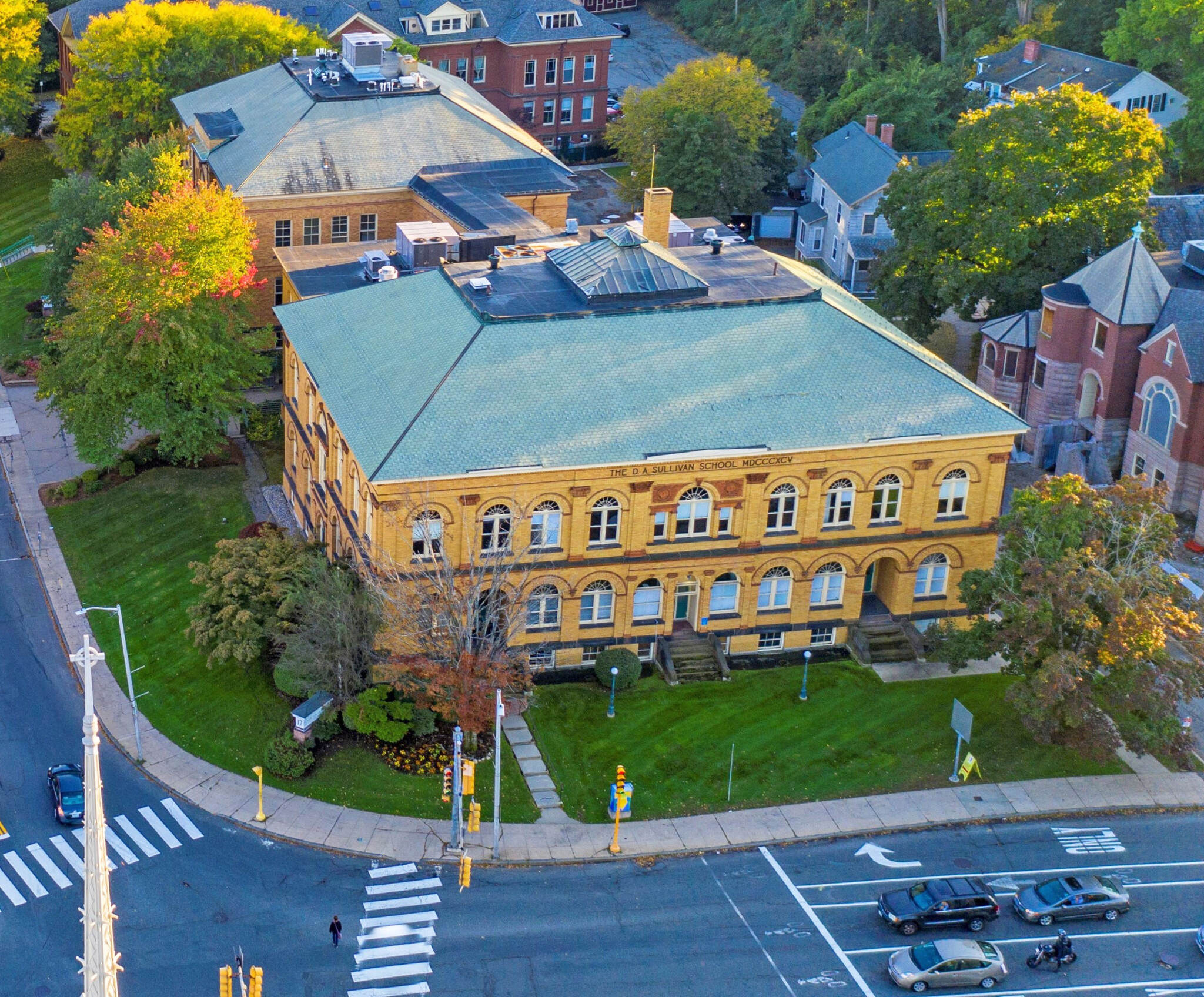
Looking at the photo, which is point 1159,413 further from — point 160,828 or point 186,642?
point 160,828

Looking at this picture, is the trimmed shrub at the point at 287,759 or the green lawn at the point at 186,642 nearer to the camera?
the green lawn at the point at 186,642

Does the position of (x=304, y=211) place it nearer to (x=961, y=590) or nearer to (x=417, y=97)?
(x=417, y=97)

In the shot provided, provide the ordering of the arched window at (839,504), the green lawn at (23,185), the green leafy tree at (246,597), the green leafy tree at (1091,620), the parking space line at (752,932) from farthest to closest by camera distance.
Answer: the green lawn at (23,185)
the arched window at (839,504)
the green leafy tree at (246,597)
the green leafy tree at (1091,620)
the parking space line at (752,932)

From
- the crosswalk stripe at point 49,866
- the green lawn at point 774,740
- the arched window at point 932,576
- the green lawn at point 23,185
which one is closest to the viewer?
the crosswalk stripe at point 49,866

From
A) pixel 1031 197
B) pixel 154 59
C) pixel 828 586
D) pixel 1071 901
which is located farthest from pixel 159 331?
pixel 1071 901

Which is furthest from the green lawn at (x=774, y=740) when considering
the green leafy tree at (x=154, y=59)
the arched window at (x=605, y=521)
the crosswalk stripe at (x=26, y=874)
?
the green leafy tree at (x=154, y=59)

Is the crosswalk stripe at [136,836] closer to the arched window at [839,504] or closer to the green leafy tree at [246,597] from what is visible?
the green leafy tree at [246,597]

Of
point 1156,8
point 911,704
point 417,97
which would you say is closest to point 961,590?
point 911,704
